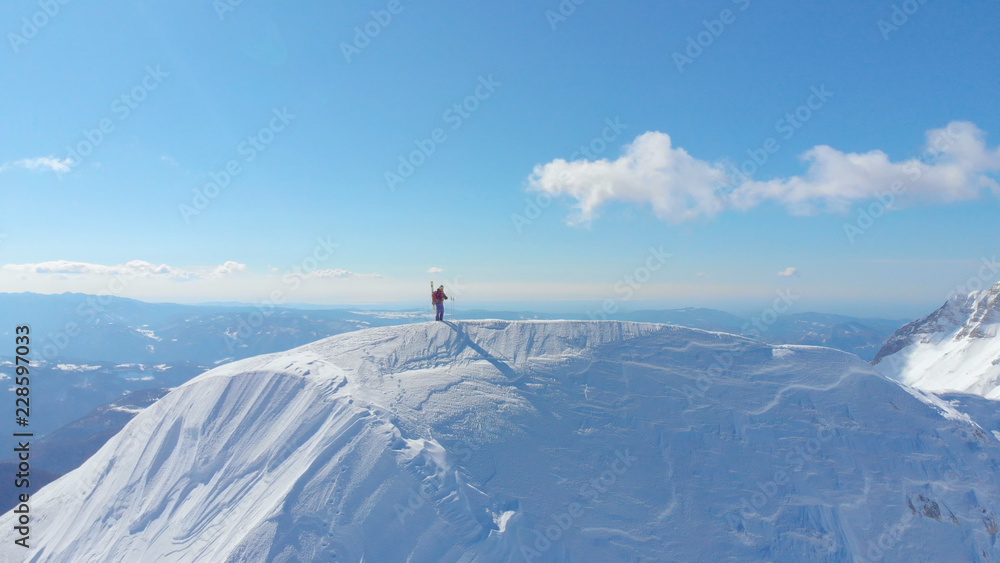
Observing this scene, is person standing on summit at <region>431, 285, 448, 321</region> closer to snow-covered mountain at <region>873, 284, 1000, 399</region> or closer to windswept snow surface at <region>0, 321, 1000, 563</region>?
windswept snow surface at <region>0, 321, 1000, 563</region>

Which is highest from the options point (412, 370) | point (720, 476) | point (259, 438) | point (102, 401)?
point (412, 370)

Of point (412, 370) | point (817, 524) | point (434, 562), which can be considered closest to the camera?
point (434, 562)

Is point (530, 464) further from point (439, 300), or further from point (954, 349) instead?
point (954, 349)

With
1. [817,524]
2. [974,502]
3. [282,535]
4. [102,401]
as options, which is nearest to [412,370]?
[282,535]

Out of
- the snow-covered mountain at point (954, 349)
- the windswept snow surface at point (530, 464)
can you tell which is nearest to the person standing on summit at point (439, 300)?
the windswept snow surface at point (530, 464)

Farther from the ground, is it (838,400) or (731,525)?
(838,400)

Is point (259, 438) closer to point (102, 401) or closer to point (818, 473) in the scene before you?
point (818, 473)
